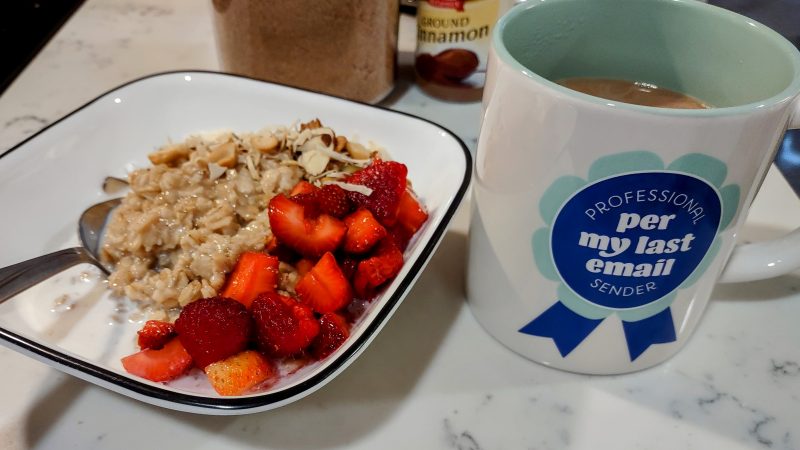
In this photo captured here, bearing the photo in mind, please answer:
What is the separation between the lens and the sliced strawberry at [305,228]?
62 cm

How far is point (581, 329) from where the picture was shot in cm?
55

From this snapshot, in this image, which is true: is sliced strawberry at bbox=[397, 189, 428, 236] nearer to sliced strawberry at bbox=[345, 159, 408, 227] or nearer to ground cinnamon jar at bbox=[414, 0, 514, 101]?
sliced strawberry at bbox=[345, 159, 408, 227]

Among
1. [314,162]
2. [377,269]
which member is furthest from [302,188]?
[377,269]

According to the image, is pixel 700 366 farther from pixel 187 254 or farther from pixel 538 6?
pixel 187 254

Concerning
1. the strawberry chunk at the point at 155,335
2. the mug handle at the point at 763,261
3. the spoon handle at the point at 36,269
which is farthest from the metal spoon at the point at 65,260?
the mug handle at the point at 763,261

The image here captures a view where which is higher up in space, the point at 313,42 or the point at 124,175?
the point at 313,42

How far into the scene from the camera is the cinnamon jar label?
92 cm

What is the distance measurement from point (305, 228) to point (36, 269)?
25cm

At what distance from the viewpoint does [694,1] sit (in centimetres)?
57

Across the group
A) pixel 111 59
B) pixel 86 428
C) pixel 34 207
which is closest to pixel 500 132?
pixel 86 428

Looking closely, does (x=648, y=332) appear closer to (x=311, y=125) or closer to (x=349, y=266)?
(x=349, y=266)

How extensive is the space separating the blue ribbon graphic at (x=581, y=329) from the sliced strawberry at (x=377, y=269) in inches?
5.0

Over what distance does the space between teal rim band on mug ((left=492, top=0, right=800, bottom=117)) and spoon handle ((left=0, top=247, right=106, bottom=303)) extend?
0.45 meters

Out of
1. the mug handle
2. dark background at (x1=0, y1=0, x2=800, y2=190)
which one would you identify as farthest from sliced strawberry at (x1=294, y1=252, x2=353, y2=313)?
dark background at (x1=0, y1=0, x2=800, y2=190)
